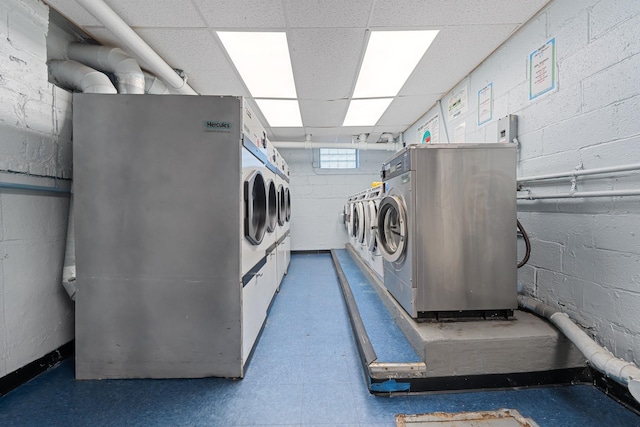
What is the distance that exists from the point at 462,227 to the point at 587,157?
33.7 inches

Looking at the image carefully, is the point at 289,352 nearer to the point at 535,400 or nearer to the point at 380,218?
the point at 380,218

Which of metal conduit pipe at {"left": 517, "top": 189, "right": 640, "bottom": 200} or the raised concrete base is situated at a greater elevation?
metal conduit pipe at {"left": 517, "top": 189, "right": 640, "bottom": 200}

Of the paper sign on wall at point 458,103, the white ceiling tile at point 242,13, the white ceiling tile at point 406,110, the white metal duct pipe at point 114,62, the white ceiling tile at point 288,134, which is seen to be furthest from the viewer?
the white ceiling tile at point 288,134

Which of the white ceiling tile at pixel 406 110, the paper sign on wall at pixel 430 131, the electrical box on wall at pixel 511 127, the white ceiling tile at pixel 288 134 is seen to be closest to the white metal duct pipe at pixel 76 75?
the white ceiling tile at pixel 288 134

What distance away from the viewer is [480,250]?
5.47 feet

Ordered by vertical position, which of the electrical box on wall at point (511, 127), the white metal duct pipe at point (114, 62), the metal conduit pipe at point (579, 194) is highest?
the white metal duct pipe at point (114, 62)

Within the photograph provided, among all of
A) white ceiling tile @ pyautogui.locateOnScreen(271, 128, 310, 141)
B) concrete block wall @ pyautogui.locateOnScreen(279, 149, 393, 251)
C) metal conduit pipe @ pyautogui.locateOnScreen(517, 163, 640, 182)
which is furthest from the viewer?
concrete block wall @ pyautogui.locateOnScreen(279, 149, 393, 251)

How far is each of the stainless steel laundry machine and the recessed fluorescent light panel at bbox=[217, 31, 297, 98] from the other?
5.26 feet

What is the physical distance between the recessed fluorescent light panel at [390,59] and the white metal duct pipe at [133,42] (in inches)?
73.9

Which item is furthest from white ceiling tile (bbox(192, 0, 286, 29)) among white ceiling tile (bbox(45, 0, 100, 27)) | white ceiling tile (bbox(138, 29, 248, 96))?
white ceiling tile (bbox(45, 0, 100, 27))

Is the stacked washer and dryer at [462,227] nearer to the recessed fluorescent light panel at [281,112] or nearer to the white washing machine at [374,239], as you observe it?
the white washing machine at [374,239]

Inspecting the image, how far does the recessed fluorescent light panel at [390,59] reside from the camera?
212cm

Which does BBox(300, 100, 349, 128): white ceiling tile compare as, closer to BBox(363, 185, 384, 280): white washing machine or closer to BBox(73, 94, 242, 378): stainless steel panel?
BBox(363, 185, 384, 280): white washing machine

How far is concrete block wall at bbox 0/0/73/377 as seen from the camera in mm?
1468
